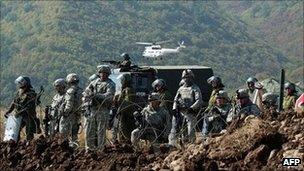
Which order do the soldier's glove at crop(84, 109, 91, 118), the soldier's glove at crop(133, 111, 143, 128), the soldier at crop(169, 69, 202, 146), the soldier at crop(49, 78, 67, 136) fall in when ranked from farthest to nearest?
the soldier at crop(169, 69, 202, 146) → the soldier at crop(49, 78, 67, 136) → the soldier's glove at crop(133, 111, 143, 128) → the soldier's glove at crop(84, 109, 91, 118)

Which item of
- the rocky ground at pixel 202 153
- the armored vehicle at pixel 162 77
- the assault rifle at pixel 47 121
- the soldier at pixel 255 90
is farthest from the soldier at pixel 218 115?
the armored vehicle at pixel 162 77

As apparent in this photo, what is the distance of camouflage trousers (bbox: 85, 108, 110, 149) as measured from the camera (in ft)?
41.7

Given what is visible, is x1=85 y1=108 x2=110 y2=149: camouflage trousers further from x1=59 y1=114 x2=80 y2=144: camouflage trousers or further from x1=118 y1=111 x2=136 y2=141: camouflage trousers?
x1=118 y1=111 x2=136 y2=141: camouflage trousers

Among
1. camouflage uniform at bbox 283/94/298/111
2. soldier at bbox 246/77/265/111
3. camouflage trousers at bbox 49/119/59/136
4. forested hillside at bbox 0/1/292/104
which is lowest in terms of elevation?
camouflage trousers at bbox 49/119/59/136

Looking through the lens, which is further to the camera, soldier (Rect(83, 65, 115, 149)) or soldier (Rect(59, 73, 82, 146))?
soldier (Rect(59, 73, 82, 146))

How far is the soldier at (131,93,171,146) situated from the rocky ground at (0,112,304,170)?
1824 mm

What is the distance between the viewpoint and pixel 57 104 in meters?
13.3

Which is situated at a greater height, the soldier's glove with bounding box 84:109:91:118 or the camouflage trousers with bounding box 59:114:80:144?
the soldier's glove with bounding box 84:109:91:118

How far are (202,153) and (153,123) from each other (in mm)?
3165

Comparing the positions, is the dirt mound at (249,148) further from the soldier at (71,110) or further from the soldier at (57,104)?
the soldier at (57,104)

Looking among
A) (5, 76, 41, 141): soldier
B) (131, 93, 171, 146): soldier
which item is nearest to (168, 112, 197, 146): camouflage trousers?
(131, 93, 171, 146): soldier

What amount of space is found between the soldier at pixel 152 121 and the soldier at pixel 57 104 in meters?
1.33

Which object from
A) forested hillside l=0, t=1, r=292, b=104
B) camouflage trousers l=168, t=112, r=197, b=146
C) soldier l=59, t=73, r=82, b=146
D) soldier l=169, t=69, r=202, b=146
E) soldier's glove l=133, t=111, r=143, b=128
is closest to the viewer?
camouflage trousers l=168, t=112, r=197, b=146

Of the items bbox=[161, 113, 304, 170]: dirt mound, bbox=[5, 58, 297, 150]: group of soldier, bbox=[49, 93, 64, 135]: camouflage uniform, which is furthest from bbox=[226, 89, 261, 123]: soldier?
bbox=[49, 93, 64, 135]: camouflage uniform
